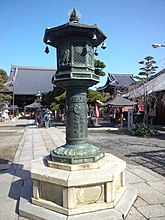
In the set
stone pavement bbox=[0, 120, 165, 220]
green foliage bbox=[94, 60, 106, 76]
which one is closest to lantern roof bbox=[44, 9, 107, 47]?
stone pavement bbox=[0, 120, 165, 220]

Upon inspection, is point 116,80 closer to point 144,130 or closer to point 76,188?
point 144,130

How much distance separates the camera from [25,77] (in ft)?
153

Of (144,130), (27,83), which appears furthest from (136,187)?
(27,83)

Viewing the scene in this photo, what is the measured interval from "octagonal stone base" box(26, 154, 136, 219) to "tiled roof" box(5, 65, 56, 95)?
39.3 meters

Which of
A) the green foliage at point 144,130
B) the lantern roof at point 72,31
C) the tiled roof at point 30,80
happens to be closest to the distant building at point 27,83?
the tiled roof at point 30,80

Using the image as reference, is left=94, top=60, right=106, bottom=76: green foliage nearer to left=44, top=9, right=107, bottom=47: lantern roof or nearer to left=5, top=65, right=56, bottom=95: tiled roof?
left=44, top=9, right=107, bottom=47: lantern roof

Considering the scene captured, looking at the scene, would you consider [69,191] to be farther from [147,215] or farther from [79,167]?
[147,215]

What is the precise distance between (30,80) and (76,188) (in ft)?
149

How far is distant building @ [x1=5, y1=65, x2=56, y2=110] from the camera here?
1631 inches

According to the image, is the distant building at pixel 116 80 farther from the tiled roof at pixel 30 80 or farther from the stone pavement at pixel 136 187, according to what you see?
the stone pavement at pixel 136 187

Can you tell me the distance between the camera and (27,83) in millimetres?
44719

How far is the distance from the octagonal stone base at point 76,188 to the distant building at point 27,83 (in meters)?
37.2

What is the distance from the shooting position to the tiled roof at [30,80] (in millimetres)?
41938

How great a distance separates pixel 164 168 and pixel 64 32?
4425 millimetres
